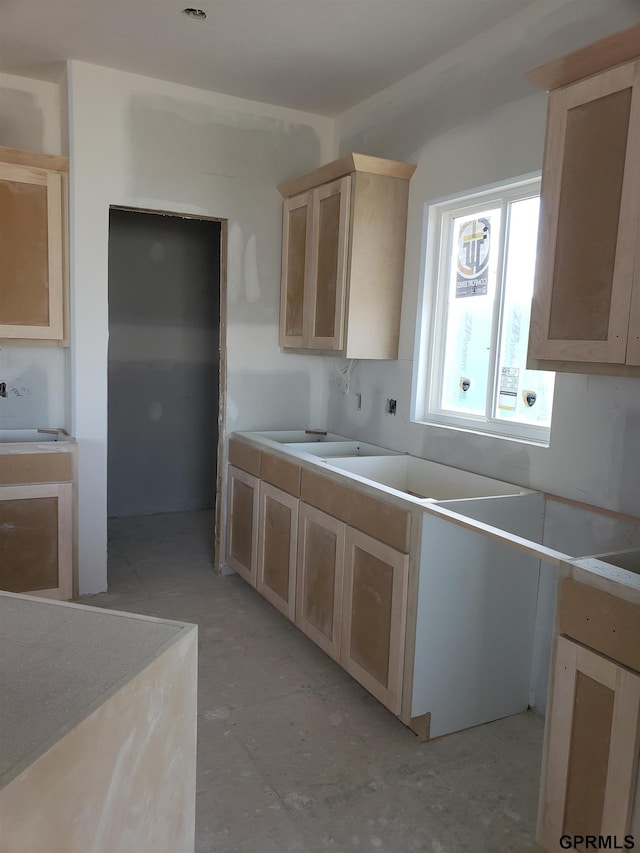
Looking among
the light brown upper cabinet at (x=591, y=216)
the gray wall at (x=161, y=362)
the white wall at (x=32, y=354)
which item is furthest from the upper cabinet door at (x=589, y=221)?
the gray wall at (x=161, y=362)

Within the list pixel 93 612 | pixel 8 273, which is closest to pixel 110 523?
pixel 8 273

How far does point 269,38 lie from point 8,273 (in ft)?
5.93

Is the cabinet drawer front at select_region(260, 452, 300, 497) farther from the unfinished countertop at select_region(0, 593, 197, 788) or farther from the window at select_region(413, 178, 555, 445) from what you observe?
the unfinished countertop at select_region(0, 593, 197, 788)

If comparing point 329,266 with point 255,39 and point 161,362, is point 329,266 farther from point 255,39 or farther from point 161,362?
point 161,362

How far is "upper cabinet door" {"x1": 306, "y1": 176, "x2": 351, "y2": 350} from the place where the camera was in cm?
342

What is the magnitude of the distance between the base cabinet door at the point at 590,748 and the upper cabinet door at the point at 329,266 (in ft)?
6.89

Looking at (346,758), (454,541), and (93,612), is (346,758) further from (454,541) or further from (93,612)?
(93,612)

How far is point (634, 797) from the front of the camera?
5.33ft

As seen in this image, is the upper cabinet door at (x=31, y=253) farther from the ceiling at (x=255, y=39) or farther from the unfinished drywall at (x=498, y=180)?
the unfinished drywall at (x=498, y=180)

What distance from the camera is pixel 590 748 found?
69.6 inches

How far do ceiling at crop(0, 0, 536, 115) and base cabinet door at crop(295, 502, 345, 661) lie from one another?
221 centimetres

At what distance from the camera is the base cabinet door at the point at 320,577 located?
118 inches

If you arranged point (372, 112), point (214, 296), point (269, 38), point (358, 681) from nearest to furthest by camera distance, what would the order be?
point (358, 681), point (269, 38), point (372, 112), point (214, 296)

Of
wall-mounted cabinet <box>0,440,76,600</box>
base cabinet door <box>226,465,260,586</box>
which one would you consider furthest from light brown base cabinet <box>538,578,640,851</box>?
wall-mounted cabinet <box>0,440,76,600</box>
